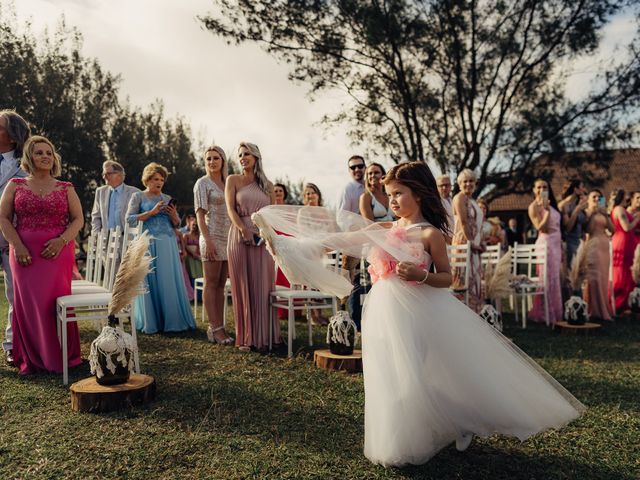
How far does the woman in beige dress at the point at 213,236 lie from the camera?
6.51 meters

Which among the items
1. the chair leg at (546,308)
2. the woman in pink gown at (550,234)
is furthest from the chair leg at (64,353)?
the woman in pink gown at (550,234)

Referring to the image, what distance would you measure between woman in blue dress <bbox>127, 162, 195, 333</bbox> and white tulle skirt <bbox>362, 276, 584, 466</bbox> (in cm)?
483

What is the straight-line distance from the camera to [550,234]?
27.9 ft

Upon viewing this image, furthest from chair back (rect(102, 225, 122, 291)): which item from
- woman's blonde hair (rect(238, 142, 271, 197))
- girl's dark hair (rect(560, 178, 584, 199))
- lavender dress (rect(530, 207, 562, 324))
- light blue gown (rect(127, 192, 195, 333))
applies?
girl's dark hair (rect(560, 178, 584, 199))

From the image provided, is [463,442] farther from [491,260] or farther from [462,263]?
[491,260]

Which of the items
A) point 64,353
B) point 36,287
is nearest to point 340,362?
point 64,353

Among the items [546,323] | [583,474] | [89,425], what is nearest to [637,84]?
[546,323]

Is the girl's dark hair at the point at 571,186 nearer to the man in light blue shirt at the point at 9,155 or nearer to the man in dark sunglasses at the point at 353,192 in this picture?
the man in dark sunglasses at the point at 353,192

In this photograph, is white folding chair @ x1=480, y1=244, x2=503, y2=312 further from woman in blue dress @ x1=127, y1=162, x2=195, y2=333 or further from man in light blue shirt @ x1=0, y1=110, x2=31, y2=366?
man in light blue shirt @ x1=0, y1=110, x2=31, y2=366

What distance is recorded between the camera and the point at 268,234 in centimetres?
309

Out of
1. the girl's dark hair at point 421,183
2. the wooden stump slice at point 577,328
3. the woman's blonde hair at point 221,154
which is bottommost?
the wooden stump slice at point 577,328

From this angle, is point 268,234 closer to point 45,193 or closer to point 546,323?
point 45,193

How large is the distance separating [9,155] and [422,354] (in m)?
4.54

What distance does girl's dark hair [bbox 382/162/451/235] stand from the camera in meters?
2.98
